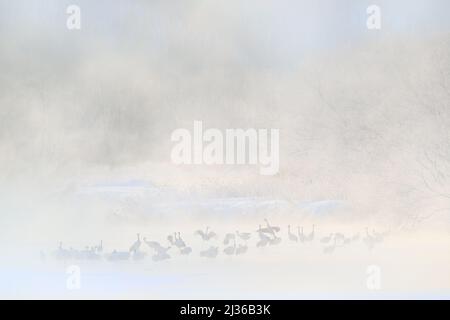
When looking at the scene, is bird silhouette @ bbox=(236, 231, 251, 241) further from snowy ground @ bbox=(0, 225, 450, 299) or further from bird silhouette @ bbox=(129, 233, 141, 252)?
bird silhouette @ bbox=(129, 233, 141, 252)

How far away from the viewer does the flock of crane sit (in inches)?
186

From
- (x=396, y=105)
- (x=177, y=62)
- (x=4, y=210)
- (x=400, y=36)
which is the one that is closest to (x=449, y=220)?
(x=396, y=105)

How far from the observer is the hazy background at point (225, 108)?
473 cm

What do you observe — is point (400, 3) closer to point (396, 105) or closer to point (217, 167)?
point (396, 105)

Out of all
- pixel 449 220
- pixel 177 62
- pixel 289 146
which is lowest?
pixel 449 220

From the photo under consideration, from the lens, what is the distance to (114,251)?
4.72 meters

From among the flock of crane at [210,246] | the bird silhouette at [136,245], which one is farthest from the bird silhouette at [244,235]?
the bird silhouette at [136,245]

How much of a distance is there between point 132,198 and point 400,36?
5.06ft

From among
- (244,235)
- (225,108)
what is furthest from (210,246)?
(225,108)

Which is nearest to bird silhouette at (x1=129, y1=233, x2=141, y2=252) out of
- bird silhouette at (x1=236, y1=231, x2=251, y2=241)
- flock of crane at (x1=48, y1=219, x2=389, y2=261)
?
flock of crane at (x1=48, y1=219, x2=389, y2=261)

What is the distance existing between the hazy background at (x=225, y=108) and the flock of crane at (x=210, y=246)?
0.19ft

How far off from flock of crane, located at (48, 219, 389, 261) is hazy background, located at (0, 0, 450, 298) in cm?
6

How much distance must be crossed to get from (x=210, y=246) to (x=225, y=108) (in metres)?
0.68
